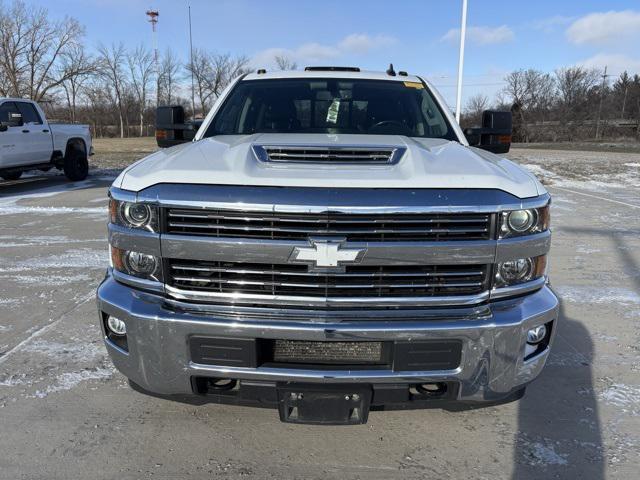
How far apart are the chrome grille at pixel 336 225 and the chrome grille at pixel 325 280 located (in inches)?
5.4

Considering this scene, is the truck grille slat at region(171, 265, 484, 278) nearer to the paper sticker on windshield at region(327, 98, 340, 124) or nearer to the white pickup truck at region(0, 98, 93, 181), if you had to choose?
the paper sticker on windshield at region(327, 98, 340, 124)

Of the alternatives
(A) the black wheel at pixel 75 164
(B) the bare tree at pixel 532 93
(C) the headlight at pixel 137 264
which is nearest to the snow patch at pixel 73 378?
(C) the headlight at pixel 137 264

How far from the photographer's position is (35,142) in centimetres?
1205

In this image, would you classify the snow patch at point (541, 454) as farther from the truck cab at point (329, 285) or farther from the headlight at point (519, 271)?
the headlight at point (519, 271)

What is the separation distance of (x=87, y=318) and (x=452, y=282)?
10.5 feet

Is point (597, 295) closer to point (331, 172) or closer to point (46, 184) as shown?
point (331, 172)

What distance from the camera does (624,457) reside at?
103 inches

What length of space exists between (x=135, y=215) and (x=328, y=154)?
97 centimetres

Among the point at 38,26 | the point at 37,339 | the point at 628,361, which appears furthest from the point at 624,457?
the point at 38,26

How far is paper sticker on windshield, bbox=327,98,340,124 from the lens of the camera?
3.84 metres

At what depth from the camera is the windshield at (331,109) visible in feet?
12.5

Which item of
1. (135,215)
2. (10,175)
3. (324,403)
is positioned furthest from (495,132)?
(10,175)

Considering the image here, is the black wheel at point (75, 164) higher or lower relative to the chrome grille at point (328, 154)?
lower

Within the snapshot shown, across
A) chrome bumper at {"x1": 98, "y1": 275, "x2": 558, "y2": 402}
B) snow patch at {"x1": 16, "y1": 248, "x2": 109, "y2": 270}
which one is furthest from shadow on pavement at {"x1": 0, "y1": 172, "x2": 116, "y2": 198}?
chrome bumper at {"x1": 98, "y1": 275, "x2": 558, "y2": 402}
